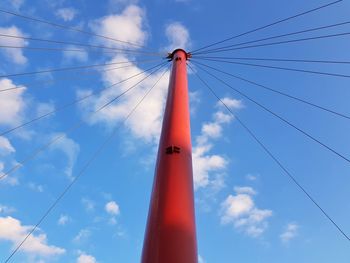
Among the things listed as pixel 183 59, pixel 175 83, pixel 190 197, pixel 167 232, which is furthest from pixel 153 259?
pixel 183 59

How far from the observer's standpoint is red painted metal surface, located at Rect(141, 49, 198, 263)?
629cm

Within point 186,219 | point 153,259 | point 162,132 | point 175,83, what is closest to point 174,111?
point 162,132

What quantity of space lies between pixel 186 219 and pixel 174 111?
4031 mm

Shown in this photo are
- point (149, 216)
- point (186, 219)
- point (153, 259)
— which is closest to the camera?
point (153, 259)

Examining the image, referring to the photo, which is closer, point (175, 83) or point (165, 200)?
point (165, 200)

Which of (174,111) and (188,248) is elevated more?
(174,111)

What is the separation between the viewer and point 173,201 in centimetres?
706

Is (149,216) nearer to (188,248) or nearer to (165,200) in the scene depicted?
(165,200)

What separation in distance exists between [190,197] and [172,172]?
0.75 m

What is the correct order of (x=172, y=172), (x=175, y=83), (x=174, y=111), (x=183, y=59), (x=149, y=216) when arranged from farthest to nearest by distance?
(x=183, y=59)
(x=175, y=83)
(x=174, y=111)
(x=172, y=172)
(x=149, y=216)

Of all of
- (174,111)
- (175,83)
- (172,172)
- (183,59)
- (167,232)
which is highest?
(183,59)

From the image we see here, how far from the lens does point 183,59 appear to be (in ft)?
46.2

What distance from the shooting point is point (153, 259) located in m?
6.18

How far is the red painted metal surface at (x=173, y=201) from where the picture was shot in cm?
629
